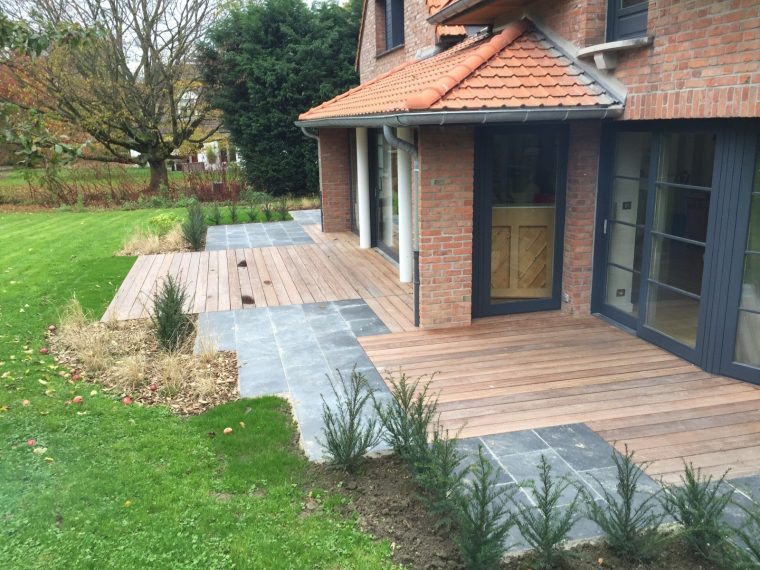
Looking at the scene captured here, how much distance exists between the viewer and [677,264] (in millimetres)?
6066

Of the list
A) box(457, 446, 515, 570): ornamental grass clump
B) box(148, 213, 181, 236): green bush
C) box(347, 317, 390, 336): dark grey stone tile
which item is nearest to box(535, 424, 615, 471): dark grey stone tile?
box(457, 446, 515, 570): ornamental grass clump

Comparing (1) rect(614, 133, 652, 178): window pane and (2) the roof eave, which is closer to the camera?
(2) the roof eave

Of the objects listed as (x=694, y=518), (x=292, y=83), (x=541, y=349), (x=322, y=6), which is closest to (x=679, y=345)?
(x=541, y=349)

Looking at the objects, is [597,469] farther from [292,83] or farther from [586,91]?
[292,83]

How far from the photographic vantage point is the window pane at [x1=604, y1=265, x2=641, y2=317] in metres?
6.79

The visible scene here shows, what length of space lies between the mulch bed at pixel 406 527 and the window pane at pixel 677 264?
10.1 feet

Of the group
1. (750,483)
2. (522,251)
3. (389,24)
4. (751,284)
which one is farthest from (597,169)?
(389,24)

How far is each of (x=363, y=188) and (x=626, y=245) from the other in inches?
234

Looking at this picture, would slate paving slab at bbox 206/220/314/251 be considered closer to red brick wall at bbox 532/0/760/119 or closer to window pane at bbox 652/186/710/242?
window pane at bbox 652/186/710/242

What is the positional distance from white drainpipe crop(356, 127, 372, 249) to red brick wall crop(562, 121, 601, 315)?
5123mm

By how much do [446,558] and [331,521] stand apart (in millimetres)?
722

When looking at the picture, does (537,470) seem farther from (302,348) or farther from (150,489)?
(302,348)

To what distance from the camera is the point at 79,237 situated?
1384 centimetres

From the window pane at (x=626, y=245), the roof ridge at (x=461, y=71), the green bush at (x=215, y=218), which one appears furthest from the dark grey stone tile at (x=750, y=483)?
the green bush at (x=215, y=218)
